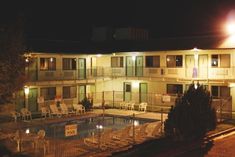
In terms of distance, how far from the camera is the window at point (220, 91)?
33.0m

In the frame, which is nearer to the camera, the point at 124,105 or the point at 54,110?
the point at 54,110

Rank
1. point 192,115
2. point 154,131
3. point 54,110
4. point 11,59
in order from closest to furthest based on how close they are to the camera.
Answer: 1. point 11,59
2. point 192,115
3. point 154,131
4. point 54,110

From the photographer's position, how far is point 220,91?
33.4m

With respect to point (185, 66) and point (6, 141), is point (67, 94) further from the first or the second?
point (6, 141)

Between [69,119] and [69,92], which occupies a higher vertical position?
[69,92]

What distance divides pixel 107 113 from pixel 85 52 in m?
7.59

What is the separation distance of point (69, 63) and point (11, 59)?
21.3 m

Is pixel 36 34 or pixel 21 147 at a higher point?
pixel 36 34

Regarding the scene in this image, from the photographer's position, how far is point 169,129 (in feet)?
71.4

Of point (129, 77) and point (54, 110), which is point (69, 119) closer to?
point (54, 110)

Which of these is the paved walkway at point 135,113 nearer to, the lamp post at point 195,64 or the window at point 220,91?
the lamp post at point 195,64

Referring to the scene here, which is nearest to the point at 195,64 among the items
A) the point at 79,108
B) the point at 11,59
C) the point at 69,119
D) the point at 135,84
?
the point at 135,84

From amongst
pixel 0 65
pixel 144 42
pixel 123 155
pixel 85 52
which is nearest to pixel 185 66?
pixel 144 42

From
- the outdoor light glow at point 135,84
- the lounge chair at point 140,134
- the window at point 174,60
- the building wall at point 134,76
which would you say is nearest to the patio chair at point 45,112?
the building wall at point 134,76
